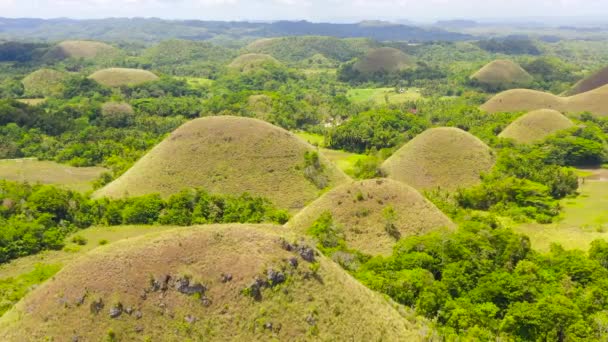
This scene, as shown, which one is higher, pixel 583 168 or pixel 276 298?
pixel 276 298

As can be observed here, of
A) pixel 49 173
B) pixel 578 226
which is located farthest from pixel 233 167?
pixel 578 226

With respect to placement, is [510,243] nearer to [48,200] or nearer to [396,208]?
[396,208]

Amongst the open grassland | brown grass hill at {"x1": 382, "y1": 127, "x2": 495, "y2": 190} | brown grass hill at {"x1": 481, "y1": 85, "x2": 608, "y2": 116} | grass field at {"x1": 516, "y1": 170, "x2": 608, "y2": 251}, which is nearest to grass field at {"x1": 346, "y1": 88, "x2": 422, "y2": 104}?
brown grass hill at {"x1": 481, "y1": 85, "x2": 608, "y2": 116}

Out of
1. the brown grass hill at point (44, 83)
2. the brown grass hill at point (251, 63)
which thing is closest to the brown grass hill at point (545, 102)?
the brown grass hill at point (251, 63)

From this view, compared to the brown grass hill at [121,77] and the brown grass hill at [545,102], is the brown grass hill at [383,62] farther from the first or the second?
the brown grass hill at [121,77]

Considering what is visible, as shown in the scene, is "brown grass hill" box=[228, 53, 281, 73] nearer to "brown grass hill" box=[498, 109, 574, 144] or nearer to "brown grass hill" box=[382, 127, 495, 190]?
"brown grass hill" box=[498, 109, 574, 144]

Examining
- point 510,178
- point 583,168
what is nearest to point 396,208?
point 510,178

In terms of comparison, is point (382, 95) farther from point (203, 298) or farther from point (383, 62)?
point (203, 298)
